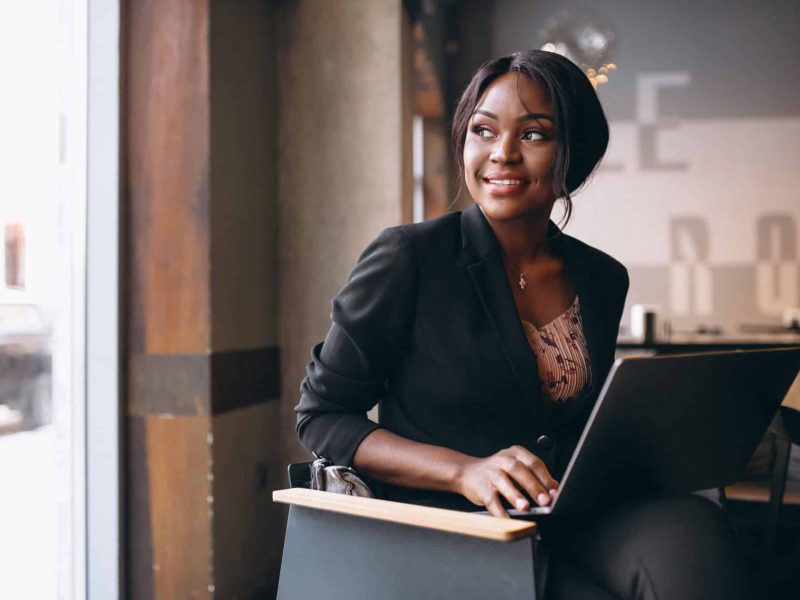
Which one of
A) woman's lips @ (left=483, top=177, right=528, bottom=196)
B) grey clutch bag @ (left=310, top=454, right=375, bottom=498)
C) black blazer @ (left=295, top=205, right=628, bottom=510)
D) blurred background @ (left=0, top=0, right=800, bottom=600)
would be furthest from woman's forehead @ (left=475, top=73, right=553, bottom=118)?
blurred background @ (left=0, top=0, right=800, bottom=600)

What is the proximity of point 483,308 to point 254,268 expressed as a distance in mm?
1456

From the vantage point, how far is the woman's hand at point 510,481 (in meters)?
0.97

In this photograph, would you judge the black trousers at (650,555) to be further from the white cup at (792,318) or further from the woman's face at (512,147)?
the white cup at (792,318)

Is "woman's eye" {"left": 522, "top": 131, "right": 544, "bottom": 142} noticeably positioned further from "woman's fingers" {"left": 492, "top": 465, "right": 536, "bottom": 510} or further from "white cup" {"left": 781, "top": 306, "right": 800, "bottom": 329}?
"white cup" {"left": 781, "top": 306, "right": 800, "bottom": 329}

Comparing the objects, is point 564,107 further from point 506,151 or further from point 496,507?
point 496,507

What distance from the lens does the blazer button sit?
1204 mm

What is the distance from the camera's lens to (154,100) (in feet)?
7.41

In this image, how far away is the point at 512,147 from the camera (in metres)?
1.28

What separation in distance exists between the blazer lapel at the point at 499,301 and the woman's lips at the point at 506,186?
67 mm

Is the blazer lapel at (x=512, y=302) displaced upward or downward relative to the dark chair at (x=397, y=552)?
upward

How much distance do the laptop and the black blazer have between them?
0.22m

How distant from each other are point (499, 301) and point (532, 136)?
0.28m

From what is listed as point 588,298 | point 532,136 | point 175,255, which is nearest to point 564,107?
point 532,136

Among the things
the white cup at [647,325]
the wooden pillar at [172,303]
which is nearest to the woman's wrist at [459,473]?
the wooden pillar at [172,303]
